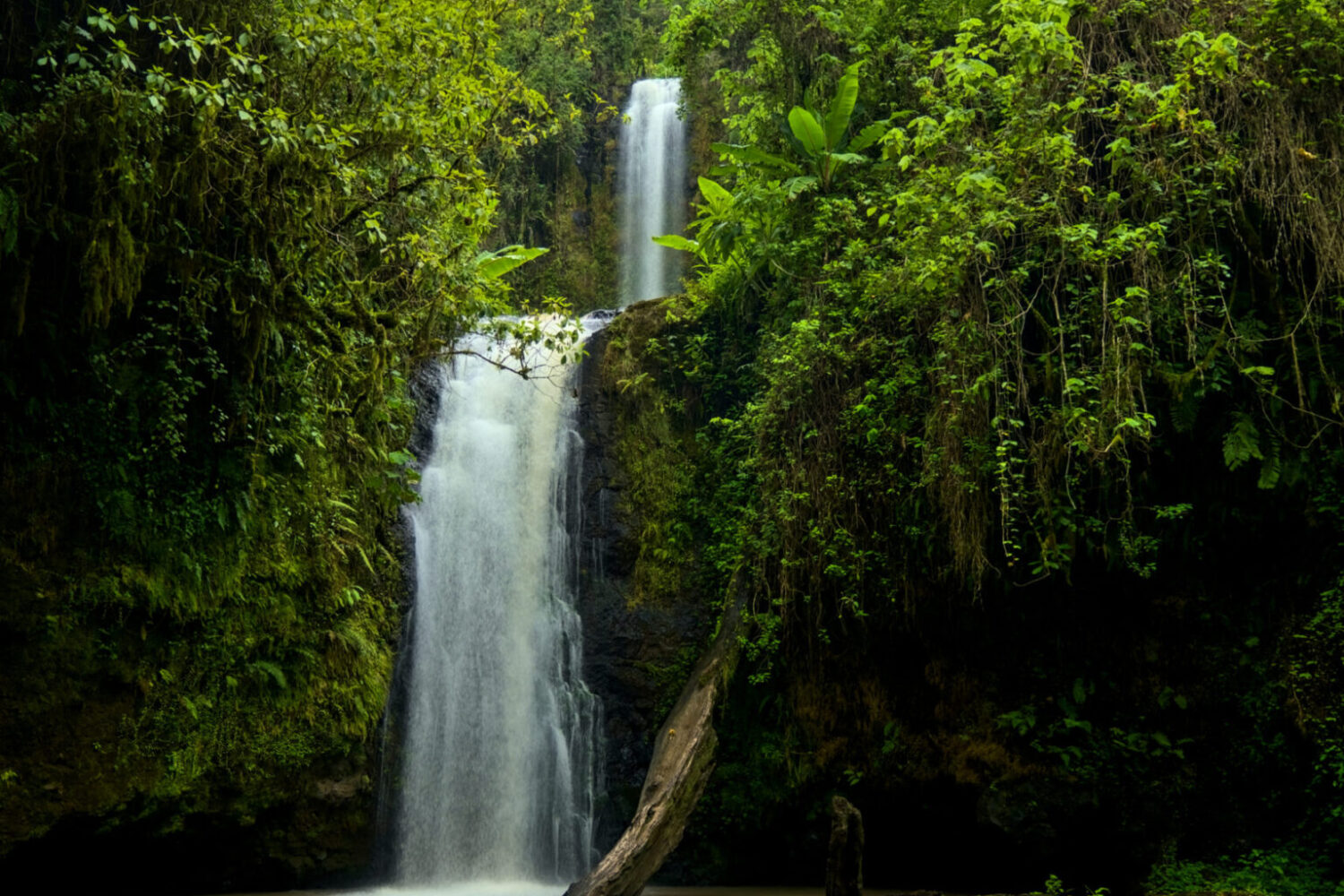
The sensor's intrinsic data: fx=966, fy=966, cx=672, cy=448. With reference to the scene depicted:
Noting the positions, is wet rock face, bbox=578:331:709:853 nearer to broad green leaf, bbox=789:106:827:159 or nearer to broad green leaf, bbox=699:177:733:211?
broad green leaf, bbox=699:177:733:211

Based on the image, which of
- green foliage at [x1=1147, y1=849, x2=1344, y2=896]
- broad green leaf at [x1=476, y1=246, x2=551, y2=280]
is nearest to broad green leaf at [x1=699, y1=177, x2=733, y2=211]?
broad green leaf at [x1=476, y1=246, x2=551, y2=280]

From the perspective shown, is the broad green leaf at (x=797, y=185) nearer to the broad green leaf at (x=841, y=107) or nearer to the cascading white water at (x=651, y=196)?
the broad green leaf at (x=841, y=107)

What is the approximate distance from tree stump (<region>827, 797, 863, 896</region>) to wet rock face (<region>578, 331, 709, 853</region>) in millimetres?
4394

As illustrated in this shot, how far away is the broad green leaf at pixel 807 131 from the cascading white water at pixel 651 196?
26.6 feet

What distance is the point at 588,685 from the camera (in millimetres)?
10039

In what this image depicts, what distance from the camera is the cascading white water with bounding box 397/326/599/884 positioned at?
9.21m

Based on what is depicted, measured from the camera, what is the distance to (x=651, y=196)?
18.4m

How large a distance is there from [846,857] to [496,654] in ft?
17.6

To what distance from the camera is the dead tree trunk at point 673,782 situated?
6.30 m

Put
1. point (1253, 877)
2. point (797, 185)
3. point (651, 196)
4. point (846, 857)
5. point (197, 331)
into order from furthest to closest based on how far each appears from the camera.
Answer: point (651, 196)
point (797, 185)
point (1253, 877)
point (197, 331)
point (846, 857)

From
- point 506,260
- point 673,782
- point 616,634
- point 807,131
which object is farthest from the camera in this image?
point 506,260

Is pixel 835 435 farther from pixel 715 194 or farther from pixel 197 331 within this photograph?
pixel 197 331

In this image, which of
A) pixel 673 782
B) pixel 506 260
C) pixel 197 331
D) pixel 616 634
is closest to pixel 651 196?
pixel 506 260

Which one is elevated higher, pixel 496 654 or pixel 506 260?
pixel 506 260
